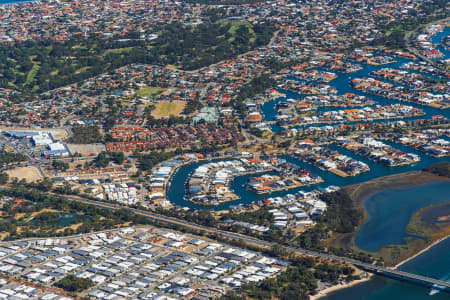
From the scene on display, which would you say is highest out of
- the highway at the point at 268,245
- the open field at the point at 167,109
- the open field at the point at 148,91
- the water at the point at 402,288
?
the open field at the point at 148,91

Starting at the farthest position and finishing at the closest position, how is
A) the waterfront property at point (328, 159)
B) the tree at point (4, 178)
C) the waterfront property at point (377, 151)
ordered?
1. the waterfront property at point (377, 151)
2. the waterfront property at point (328, 159)
3. the tree at point (4, 178)

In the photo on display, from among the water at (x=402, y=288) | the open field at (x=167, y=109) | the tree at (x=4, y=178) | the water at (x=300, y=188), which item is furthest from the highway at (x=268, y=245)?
the open field at (x=167, y=109)

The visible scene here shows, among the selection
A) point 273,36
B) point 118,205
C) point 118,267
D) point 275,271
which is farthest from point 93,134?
point 273,36

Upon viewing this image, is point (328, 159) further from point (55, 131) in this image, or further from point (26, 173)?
point (55, 131)

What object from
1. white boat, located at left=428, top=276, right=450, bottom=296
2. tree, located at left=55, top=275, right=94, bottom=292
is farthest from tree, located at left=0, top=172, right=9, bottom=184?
white boat, located at left=428, top=276, right=450, bottom=296

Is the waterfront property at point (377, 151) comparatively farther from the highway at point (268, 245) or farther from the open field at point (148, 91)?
the open field at point (148, 91)

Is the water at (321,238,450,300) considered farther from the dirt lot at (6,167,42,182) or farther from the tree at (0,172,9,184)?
the tree at (0,172,9,184)
